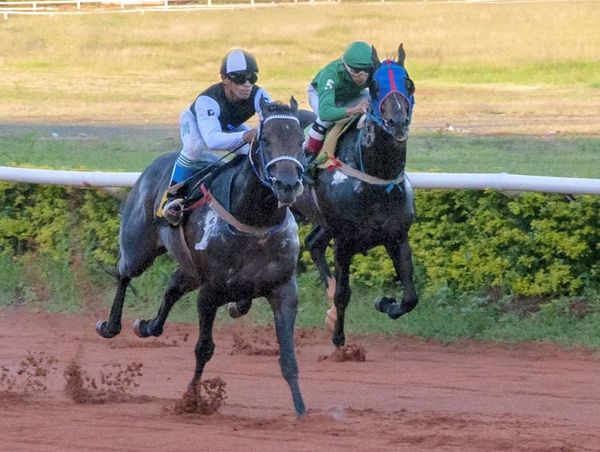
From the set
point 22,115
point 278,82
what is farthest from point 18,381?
point 278,82

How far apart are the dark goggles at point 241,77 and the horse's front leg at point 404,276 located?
A: 2157mm

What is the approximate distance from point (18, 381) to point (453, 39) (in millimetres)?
32251

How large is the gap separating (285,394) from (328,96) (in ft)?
8.48

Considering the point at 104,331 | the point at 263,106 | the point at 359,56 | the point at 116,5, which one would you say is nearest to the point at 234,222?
the point at 263,106

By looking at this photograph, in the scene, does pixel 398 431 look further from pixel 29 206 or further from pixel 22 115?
pixel 22 115

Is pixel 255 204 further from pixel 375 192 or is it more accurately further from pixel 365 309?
pixel 365 309

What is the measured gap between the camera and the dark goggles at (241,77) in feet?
26.6

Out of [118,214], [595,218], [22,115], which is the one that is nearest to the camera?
[595,218]

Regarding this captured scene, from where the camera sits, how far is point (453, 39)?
40.3m

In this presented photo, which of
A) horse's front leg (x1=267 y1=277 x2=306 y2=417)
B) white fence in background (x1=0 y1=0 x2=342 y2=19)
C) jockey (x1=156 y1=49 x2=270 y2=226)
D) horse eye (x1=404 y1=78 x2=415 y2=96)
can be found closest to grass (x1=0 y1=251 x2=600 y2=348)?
horse eye (x1=404 y1=78 x2=415 y2=96)

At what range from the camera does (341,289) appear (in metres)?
10.2

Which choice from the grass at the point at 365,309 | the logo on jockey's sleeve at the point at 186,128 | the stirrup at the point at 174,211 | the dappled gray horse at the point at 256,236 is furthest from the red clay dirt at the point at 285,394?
the logo on jockey's sleeve at the point at 186,128

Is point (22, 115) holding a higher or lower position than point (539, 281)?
higher

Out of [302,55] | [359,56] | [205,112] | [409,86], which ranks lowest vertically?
[205,112]
